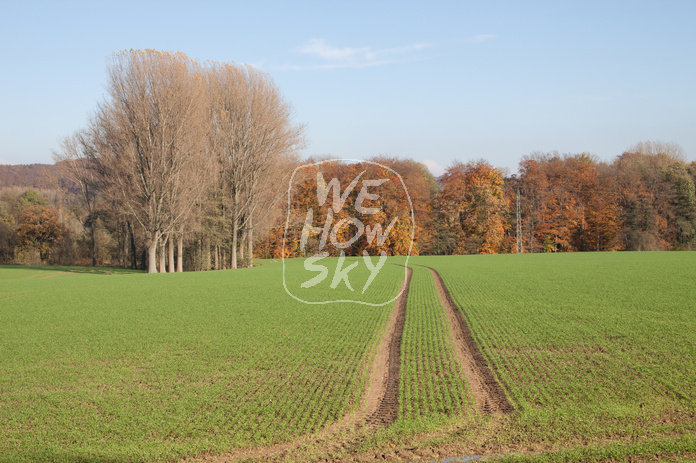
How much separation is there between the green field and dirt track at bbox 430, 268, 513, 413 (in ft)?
0.70

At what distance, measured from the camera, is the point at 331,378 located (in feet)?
36.4

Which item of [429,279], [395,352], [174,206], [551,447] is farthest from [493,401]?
[174,206]

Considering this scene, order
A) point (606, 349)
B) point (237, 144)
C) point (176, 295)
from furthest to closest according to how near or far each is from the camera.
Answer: point (237, 144) < point (176, 295) < point (606, 349)

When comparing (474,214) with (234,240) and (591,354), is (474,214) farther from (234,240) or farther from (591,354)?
A: (591,354)

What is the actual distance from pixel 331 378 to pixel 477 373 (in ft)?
11.3

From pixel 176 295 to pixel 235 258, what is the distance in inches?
936

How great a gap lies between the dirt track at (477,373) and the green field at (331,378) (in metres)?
0.21

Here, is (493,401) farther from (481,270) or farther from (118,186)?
(118,186)

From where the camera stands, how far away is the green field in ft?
25.9

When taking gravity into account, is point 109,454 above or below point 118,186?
below

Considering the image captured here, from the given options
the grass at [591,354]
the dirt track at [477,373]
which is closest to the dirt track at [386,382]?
the dirt track at [477,373]

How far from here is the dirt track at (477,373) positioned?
9.44 metres

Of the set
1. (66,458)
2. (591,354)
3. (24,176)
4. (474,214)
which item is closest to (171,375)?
(66,458)

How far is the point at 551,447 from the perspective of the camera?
25.2 ft
